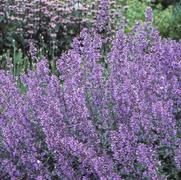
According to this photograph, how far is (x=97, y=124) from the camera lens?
326 cm

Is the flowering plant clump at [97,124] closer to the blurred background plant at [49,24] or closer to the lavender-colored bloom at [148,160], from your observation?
the lavender-colored bloom at [148,160]

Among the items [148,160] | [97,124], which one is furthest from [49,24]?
[148,160]

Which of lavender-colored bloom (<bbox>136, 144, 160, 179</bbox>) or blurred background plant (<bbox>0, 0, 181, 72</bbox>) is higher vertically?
lavender-colored bloom (<bbox>136, 144, 160, 179</bbox>)

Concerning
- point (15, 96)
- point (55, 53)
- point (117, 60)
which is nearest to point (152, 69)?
point (117, 60)

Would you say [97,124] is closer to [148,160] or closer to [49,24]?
[148,160]

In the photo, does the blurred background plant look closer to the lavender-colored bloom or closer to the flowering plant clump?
the flowering plant clump

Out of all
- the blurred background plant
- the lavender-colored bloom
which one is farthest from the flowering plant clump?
the blurred background plant

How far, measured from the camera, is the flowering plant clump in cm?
280

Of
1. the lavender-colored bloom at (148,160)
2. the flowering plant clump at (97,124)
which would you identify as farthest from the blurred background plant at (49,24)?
the lavender-colored bloom at (148,160)

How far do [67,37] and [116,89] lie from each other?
3.79 m

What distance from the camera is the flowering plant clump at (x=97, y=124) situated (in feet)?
9.19

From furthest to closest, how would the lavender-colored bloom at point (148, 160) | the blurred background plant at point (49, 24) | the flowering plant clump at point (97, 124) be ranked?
the blurred background plant at point (49, 24) → the flowering plant clump at point (97, 124) → the lavender-colored bloom at point (148, 160)

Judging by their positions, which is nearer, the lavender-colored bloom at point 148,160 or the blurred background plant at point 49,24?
the lavender-colored bloom at point 148,160

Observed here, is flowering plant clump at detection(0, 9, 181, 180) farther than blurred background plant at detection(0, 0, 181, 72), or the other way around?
blurred background plant at detection(0, 0, 181, 72)
